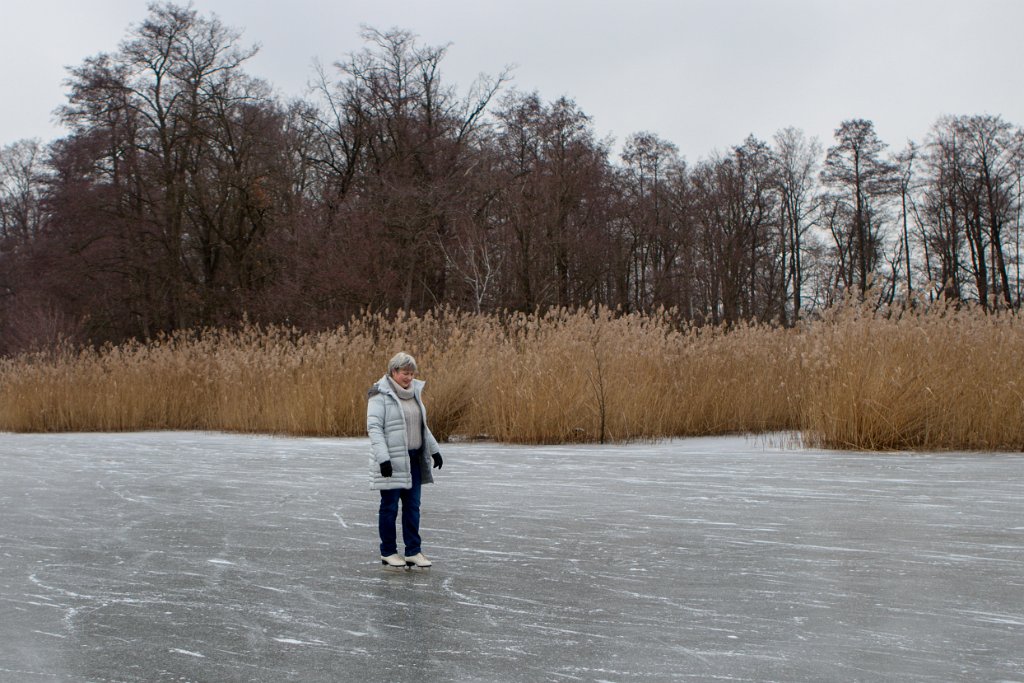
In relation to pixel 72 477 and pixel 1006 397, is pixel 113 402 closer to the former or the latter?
pixel 72 477

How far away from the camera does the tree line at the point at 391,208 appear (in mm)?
29906

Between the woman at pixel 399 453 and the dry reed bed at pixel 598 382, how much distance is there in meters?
6.36

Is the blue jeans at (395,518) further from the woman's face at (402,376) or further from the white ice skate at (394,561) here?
the woman's face at (402,376)

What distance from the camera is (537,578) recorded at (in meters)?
A: 5.01

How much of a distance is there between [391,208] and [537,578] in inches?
1020

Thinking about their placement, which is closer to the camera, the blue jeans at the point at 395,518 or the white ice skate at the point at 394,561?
the white ice skate at the point at 394,561

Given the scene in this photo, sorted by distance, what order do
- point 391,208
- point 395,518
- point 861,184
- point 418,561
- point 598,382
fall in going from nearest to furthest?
1. point 418,561
2. point 395,518
3. point 598,382
4. point 391,208
5. point 861,184

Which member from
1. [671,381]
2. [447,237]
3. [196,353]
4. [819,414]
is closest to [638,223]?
[447,237]

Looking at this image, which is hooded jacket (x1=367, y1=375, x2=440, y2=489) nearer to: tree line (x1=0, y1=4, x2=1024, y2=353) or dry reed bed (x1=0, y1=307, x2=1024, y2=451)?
dry reed bed (x1=0, y1=307, x2=1024, y2=451)

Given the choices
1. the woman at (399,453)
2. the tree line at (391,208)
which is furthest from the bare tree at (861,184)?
the woman at (399,453)

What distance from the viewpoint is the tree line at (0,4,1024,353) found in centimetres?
2991

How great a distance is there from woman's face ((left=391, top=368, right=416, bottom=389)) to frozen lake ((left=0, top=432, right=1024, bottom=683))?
89 cm

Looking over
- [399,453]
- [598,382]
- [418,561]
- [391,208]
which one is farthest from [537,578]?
[391,208]

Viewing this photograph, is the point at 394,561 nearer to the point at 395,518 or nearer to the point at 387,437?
the point at 395,518
